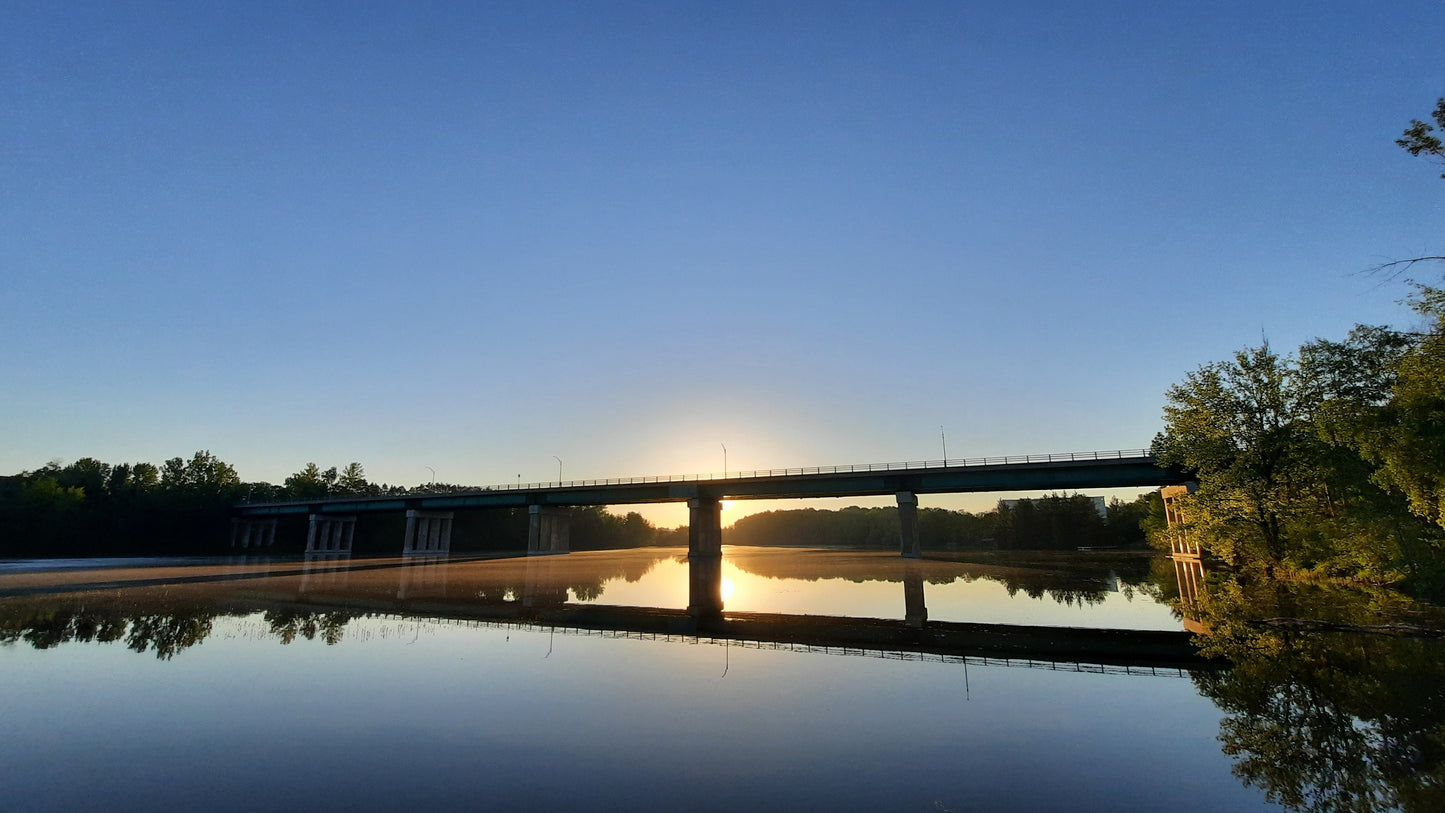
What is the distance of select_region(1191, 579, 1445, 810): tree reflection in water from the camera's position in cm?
965

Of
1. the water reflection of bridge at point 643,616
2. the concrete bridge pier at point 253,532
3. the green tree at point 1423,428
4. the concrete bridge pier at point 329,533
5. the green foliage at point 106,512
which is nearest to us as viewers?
the water reflection of bridge at point 643,616

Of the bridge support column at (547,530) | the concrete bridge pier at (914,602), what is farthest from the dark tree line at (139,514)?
the concrete bridge pier at (914,602)

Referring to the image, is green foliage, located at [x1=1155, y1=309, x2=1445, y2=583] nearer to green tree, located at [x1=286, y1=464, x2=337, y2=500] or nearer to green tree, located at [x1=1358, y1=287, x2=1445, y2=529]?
green tree, located at [x1=1358, y1=287, x2=1445, y2=529]

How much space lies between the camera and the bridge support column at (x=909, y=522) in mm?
84562

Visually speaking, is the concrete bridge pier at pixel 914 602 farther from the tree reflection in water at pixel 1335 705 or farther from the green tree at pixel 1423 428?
the green tree at pixel 1423 428

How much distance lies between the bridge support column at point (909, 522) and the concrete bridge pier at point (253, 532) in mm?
140500

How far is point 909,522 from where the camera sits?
280ft

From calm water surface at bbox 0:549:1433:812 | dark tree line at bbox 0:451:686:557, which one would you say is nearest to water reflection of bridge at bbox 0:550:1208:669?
calm water surface at bbox 0:549:1433:812

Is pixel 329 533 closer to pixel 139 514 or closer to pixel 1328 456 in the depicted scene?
pixel 139 514

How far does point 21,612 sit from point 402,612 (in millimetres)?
17521

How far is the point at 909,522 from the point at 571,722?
77.7 meters

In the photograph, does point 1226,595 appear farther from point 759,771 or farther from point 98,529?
point 98,529

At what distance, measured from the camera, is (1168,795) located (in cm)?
949

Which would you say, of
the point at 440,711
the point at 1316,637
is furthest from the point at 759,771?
the point at 1316,637
